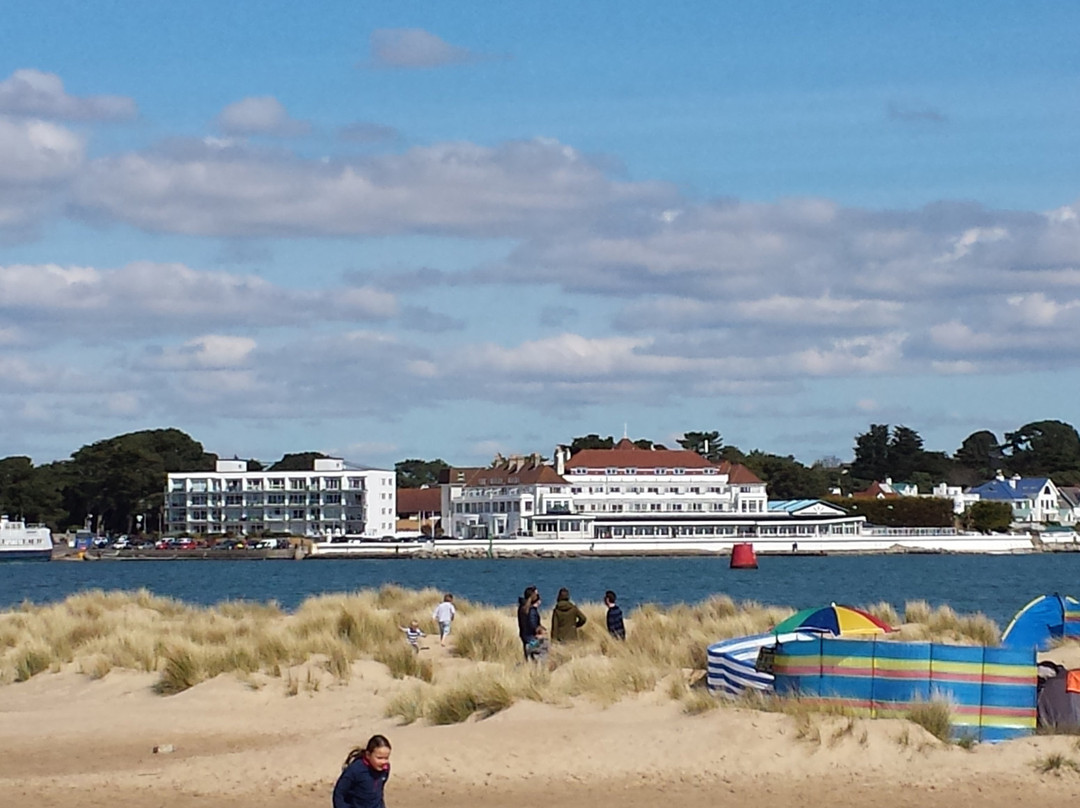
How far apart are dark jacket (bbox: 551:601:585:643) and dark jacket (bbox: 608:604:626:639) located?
2.00 ft

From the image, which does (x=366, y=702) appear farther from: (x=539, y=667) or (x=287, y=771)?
(x=287, y=771)

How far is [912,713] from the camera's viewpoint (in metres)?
16.8

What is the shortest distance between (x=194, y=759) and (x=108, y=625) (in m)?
11.5

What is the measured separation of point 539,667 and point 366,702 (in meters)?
2.25

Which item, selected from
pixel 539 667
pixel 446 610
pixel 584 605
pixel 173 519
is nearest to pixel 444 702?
pixel 539 667

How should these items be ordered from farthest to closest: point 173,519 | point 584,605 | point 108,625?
point 173,519 < point 584,605 < point 108,625

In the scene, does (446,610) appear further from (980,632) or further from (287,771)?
(287,771)

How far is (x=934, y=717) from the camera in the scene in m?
16.6

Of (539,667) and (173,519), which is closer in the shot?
(539,667)

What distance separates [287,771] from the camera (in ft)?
55.7

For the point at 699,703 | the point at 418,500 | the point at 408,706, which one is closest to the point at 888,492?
the point at 418,500

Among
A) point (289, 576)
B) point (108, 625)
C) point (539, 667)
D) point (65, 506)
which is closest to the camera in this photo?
point (539, 667)

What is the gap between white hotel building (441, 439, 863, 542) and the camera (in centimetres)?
14000

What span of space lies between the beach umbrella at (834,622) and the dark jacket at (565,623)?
9.39ft
